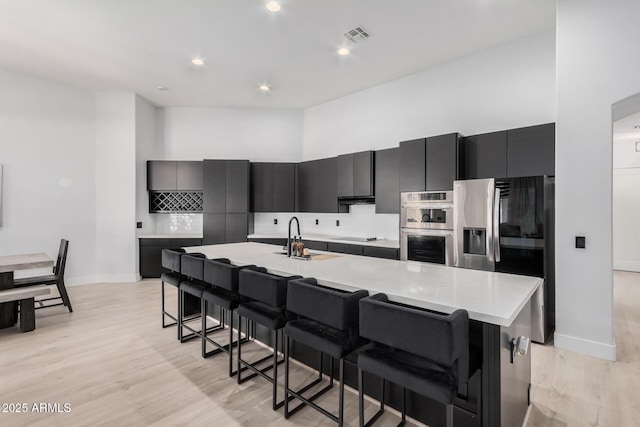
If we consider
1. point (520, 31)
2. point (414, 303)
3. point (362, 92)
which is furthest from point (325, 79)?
point (414, 303)

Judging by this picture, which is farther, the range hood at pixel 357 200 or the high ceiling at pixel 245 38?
the range hood at pixel 357 200

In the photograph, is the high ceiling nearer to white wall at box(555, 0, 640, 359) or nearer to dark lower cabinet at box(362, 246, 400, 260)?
white wall at box(555, 0, 640, 359)

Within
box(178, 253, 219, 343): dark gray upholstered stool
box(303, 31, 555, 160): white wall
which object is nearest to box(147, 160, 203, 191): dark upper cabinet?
box(303, 31, 555, 160): white wall

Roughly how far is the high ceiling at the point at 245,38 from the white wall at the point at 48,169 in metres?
0.35

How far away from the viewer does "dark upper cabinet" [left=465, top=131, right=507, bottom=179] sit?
3441mm

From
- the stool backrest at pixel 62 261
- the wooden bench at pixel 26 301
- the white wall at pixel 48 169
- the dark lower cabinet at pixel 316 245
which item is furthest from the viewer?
the dark lower cabinet at pixel 316 245

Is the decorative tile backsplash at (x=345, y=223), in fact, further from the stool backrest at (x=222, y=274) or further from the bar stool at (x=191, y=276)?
the stool backrest at (x=222, y=274)

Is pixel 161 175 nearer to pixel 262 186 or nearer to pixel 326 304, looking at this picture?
pixel 262 186

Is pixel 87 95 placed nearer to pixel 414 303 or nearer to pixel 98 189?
pixel 98 189

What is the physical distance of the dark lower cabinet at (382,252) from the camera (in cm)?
418

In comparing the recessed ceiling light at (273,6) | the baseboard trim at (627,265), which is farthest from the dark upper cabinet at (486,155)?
the baseboard trim at (627,265)

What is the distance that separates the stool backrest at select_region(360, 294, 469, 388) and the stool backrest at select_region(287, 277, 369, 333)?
150 mm

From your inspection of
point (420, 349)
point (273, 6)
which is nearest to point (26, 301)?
point (273, 6)

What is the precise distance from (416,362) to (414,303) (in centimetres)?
27
